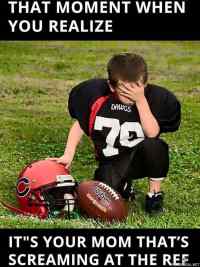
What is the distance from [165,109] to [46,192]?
3.50ft

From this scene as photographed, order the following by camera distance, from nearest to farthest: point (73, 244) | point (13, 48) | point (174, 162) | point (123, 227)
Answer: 1. point (73, 244)
2. point (123, 227)
3. point (174, 162)
4. point (13, 48)

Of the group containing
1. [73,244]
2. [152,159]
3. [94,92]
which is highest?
[94,92]

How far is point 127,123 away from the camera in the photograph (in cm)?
568

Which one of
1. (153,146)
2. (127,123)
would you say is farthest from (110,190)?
(127,123)

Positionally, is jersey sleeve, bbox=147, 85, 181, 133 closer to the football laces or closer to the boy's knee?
the boy's knee

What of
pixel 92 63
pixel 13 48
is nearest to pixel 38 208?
pixel 92 63

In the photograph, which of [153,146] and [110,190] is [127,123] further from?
[110,190]

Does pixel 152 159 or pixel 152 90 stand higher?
pixel 152 90

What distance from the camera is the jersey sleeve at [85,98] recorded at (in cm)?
579

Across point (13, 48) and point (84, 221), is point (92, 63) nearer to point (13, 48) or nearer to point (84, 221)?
point (13, 48)

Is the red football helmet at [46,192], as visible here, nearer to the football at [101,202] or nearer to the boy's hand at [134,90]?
the football at [101,202]

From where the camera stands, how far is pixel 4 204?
18.9 ft

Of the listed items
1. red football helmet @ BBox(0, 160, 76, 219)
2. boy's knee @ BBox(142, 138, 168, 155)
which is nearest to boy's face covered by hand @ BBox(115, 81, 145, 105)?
boy's knee @ BBox(142, 138, 168, 155)

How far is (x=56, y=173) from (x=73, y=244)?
2.95 ft
